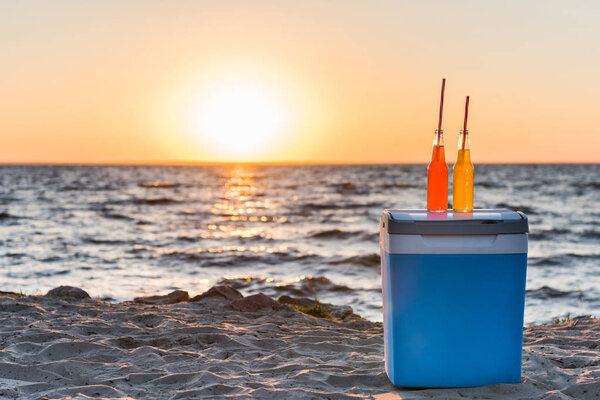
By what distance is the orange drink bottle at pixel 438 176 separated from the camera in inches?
132

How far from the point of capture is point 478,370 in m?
3.18

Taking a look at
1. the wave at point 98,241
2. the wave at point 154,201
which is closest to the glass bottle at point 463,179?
the wave at point 98,241

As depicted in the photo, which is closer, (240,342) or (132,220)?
(240,342)

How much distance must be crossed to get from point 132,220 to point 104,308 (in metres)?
15.4

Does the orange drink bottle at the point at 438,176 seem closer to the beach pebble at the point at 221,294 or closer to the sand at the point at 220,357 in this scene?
the sand at the point at 220,357

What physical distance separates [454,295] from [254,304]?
3175 millimetres

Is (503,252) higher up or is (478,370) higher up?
(503,252)

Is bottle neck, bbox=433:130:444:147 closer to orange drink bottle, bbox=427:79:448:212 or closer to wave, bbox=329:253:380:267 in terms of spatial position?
orange drink bottle, bbox=427:79:448:212

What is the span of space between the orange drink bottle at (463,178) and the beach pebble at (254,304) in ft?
10.0

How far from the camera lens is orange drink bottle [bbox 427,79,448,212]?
3.35 m

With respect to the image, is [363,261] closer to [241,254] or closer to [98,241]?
[241,254]

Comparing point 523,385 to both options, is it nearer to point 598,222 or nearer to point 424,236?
point 424,236

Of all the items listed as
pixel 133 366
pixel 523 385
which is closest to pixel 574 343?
pixel 523 385

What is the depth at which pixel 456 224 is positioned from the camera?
3.01 m
